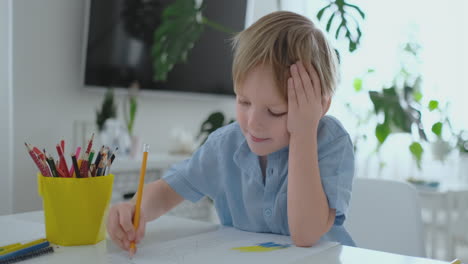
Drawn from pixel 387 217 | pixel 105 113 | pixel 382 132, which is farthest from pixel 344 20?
pixel 105 113

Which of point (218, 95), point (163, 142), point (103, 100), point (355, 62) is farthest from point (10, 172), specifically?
point (355, 62)

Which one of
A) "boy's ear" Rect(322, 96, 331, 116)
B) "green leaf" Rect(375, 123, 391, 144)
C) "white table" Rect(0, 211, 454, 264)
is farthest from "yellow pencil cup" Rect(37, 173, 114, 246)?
"green leaf" Rect(375, 123, 391, 144)

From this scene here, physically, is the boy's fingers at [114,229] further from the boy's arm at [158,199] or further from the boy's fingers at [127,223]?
the boy's arm at [158,199]

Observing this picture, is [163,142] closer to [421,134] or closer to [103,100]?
[103,100]

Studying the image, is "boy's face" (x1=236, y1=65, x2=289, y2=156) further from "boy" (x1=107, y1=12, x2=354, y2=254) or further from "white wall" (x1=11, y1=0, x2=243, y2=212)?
"white wall" (x1=11, y1=0, x2=243, y2=212)

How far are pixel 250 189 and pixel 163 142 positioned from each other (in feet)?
7.07

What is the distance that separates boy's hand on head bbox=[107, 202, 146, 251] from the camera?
0.75 metres

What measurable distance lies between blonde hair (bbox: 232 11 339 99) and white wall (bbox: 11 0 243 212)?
66.6 inches

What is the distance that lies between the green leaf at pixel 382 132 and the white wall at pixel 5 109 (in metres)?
1.56

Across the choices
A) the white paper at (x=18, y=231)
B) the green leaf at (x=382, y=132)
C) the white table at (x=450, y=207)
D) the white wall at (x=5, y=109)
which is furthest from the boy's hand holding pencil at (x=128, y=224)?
the white table at (x=450, y=207)

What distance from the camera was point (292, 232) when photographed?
2.60 feet

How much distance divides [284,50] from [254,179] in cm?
25

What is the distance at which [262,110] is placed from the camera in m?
0.82

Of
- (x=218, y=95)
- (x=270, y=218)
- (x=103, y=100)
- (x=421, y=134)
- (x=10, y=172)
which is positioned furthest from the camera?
(x=218, y=95)
